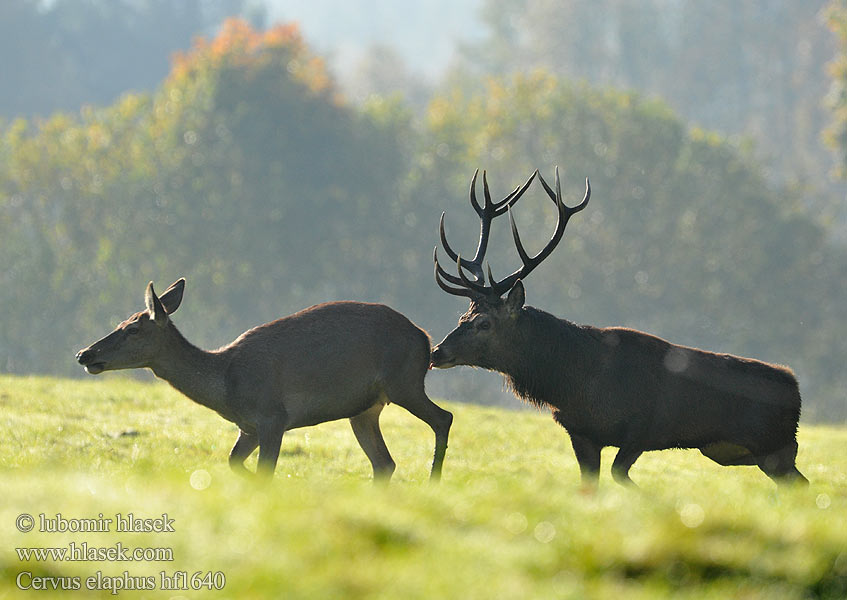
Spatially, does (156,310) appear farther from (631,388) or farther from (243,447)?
(631,388)

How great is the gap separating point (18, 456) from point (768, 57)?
81.4m

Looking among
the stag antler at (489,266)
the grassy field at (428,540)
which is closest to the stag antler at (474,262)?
the stag antler at (489,266)

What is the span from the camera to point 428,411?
1086 cm

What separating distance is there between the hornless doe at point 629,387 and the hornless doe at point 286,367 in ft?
1.57

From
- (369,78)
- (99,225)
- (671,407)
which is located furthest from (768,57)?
(671,407)

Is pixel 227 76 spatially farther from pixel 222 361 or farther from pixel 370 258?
pixel 222 361

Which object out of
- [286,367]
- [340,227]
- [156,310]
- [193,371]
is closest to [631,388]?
[286,367]

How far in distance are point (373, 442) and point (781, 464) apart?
3682 mm

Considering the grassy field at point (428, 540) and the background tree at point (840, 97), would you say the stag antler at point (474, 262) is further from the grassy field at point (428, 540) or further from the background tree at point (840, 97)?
the background tree at point (840, 97)

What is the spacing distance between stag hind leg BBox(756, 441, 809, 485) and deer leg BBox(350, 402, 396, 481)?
11.0ft

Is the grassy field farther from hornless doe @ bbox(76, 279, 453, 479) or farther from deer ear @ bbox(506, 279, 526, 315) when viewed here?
deer ear @ bbox(506, 279, 526, 315)

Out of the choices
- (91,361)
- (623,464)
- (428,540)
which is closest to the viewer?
(428,540)

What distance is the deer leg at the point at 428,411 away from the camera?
1074cm

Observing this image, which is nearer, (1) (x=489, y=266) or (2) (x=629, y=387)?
(2) (x=629, y=387)
